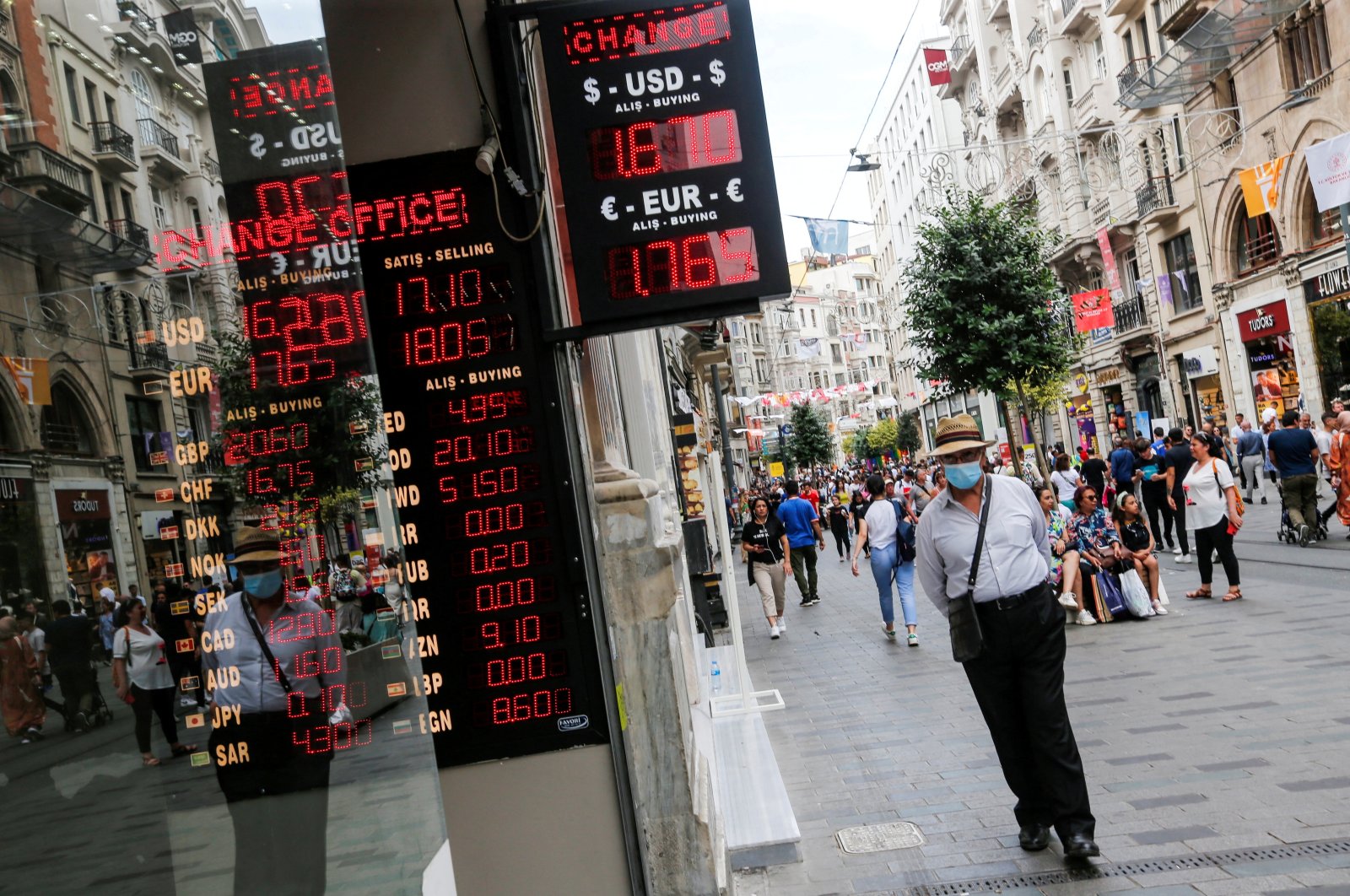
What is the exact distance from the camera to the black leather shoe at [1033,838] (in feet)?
17.7

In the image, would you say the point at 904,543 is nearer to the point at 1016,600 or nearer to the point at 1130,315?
the point at 1016,600

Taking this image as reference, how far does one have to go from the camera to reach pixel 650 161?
447cm

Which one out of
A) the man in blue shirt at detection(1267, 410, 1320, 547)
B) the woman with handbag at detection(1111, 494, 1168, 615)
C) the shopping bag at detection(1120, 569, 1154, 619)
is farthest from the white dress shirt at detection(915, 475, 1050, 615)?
the man in blue shirt at detection(1267, 410, 1320, 547)

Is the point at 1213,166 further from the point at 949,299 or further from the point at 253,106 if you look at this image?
the point at 253,106

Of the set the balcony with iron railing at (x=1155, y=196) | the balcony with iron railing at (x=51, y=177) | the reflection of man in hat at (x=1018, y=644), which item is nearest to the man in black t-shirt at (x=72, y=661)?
the balcony with iron railing at (x=51, y=177)

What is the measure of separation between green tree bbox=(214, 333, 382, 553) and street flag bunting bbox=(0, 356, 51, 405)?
0.67m

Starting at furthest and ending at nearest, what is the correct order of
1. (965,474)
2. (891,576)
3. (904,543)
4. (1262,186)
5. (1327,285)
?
(1327,285) → (1262,186) → (891,576) → (904,543) → (965,474)

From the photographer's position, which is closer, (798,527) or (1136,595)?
(1136,595)

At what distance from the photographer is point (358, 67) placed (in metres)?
4.59

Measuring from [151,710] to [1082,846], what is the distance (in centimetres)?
392

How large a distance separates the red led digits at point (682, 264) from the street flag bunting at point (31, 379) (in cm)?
217

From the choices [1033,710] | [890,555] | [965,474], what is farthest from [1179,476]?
[1033,710]

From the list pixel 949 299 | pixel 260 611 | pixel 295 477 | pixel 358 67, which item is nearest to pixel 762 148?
pixel 358 67

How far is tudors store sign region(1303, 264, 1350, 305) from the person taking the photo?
23031mm
